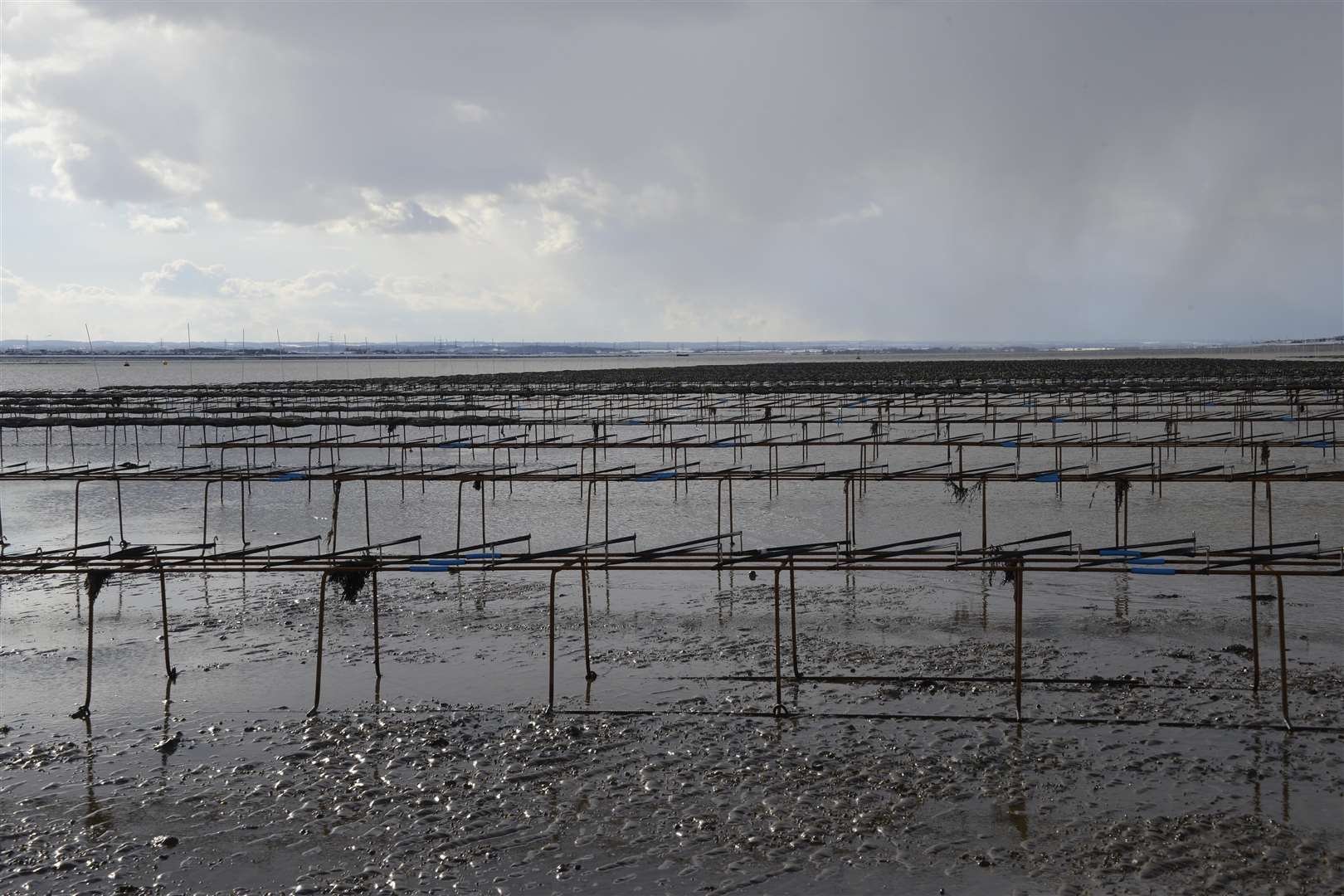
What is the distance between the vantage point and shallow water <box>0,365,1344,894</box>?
7.71 m

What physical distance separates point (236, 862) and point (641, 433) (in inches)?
1252

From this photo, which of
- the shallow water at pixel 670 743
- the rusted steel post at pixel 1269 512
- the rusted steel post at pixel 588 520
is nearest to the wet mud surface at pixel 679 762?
the shallow water at pixel 670 743

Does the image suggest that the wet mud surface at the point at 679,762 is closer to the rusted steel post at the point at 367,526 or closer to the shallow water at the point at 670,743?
the shallow water at the point at 670,743

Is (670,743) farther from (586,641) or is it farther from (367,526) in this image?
(367,526)

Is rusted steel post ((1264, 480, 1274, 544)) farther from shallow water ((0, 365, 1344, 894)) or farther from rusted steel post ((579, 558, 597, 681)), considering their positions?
rusted steel post ((579, 558, 597, 681))

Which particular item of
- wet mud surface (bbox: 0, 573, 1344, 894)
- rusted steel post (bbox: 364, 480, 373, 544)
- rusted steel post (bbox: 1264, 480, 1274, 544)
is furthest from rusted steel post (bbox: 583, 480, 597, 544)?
rusted steel post (bbox: 1264, 480, 1274, 544)

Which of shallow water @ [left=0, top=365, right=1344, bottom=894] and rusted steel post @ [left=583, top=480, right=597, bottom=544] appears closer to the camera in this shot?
shallow water @ [left=0, top=365, right=1344, bottom=894]

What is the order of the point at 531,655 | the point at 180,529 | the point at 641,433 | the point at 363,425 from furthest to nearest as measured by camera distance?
the point at 363,425 → the point at 641,433 → the point at 180,529 → the point at 531,655

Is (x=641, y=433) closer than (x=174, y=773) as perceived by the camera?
No

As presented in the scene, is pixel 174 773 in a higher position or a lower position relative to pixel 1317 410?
lower

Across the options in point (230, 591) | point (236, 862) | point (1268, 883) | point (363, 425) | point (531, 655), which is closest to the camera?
point (1268, 883)

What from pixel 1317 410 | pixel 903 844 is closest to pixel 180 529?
pixel 903 844

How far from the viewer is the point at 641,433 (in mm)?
39344

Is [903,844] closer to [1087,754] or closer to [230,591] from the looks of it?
[1087,754]
